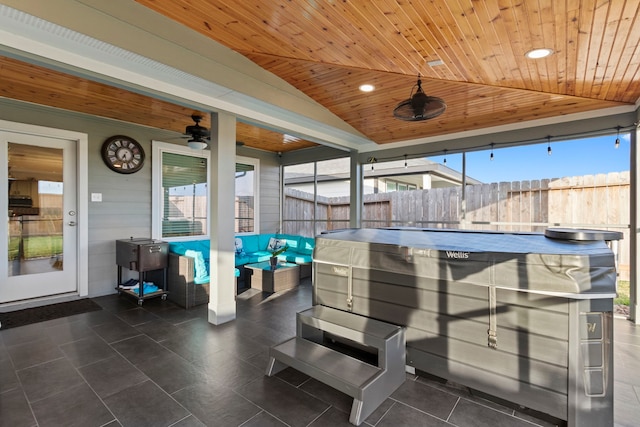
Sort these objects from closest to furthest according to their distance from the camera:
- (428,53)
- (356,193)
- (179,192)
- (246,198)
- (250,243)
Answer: (428,53) < (179,192) < (356,193) < (250,243) < (246,198)

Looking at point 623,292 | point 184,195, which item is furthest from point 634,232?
point 184,195

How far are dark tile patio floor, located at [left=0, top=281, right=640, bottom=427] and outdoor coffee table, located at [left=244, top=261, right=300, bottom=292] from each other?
1432 millimetres

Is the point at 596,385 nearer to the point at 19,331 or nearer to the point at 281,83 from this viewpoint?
the point at 281,83

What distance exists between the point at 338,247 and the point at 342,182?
4.85 meters

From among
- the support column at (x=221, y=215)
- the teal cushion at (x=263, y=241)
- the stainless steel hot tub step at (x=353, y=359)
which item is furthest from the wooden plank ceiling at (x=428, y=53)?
the teal cushion at (x=263, y=241)

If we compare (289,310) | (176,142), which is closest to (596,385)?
(289,310)

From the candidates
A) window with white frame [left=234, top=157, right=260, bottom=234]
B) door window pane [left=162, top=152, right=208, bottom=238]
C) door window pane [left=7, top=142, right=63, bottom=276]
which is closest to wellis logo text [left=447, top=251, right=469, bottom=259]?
door window pane [left=162, top=152, right=208, bottom=238]

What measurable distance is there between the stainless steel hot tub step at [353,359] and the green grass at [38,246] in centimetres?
382

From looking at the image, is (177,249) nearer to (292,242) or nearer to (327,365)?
(292,242)

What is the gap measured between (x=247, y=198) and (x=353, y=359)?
517 centimetres

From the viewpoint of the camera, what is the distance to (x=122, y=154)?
4676mm

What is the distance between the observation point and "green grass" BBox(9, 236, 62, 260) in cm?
396

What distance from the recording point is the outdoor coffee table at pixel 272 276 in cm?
485

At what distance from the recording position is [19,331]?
10.5 ft
